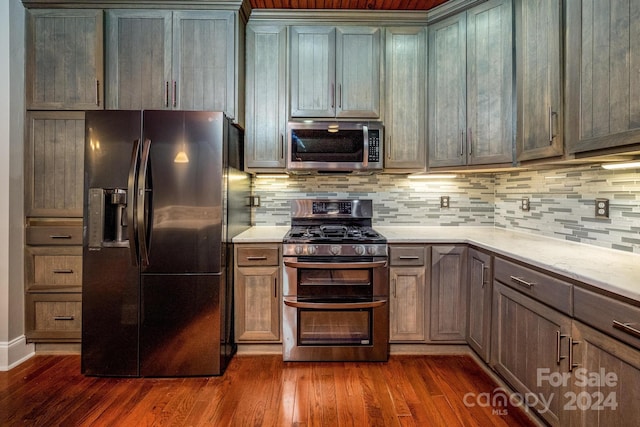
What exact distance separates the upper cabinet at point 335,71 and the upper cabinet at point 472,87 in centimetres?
48

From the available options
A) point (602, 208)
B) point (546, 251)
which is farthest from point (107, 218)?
point (602, 208)

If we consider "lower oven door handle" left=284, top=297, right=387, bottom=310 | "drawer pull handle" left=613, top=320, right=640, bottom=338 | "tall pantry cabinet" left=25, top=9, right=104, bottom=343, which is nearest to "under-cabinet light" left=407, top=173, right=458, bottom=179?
"lower oven door handle" left=284, top=297, right=387, bottom=310

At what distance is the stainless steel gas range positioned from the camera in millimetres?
2244

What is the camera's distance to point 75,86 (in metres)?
2.30

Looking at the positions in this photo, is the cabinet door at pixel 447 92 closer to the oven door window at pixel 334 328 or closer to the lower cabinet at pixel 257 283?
the oven door window at pixel 334 328

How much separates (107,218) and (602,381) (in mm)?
2598

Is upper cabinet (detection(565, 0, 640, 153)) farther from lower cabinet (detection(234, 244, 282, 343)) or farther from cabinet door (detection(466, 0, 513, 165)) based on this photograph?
lower cabinet (detection(234, 244, 282, 343))

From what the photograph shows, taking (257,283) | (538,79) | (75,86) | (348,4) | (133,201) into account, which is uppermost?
(348,4)

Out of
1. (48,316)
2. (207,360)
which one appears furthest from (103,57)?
(207,360)

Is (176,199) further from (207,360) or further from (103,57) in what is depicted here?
(103,57)

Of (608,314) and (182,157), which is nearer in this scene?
(608,314)

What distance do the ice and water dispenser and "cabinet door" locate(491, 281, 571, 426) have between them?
2.32 meters

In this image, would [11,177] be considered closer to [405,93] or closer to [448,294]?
[405,93]

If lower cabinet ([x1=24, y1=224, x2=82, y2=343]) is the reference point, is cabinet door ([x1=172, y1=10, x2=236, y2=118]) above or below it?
above
